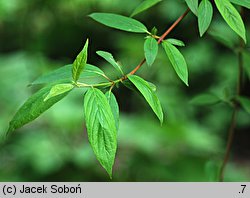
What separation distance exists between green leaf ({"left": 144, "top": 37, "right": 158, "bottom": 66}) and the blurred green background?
147 cm

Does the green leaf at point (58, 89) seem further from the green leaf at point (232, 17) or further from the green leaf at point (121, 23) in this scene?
the green leaf at point (232, 17)

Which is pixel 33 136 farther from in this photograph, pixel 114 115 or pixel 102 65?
pixel 114 115

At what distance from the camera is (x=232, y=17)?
0.87m

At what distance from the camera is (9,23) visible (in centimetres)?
379

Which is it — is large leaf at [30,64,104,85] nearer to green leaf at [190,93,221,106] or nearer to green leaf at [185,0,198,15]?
green leaf at [185,0,198,15]

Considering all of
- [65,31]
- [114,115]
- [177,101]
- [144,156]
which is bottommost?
[144,156]

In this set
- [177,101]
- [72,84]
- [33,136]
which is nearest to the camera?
[72,84]

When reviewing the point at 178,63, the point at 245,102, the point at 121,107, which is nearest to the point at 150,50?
the point at 178,63

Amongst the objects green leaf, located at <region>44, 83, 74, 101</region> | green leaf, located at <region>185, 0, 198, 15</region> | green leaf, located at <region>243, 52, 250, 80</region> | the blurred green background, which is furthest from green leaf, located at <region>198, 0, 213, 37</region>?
the blurred green background

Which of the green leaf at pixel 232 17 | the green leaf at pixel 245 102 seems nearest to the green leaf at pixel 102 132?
the green leaf at pixel 232 17

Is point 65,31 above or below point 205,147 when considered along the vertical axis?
above
